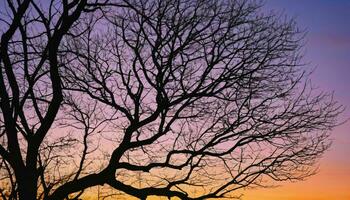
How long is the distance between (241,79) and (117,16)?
10.7 ft

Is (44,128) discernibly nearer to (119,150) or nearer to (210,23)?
(119,150)

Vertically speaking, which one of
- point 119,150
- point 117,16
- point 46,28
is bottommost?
point 119,150

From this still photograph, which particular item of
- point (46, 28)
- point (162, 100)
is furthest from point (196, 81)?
point (46, 28)

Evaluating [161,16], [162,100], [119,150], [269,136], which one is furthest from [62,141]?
[269,136]

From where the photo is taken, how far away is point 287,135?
13.4m

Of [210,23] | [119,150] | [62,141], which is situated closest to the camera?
[119,150]

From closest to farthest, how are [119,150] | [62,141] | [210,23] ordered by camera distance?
[119,150], [210,23], [62,141]

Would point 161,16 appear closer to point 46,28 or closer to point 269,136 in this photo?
point 46,28

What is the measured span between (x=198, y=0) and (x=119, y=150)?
13.1 feet

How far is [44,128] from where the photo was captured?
36.7ft

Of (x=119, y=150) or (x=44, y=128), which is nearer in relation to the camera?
(x=44, y=128)

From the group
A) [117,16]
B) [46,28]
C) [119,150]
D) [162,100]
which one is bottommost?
[119,150]

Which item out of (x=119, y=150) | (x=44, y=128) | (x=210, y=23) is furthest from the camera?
(x=210, y=23)

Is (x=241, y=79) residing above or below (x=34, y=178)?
above
